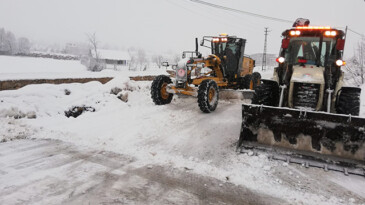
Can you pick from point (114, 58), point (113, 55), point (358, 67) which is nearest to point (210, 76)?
point (358, 67)

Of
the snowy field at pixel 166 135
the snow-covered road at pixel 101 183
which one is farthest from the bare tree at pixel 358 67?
the snow-covered road at pixel 101 183

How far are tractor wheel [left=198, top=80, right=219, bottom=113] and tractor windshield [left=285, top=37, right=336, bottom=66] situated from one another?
2554 millimetres

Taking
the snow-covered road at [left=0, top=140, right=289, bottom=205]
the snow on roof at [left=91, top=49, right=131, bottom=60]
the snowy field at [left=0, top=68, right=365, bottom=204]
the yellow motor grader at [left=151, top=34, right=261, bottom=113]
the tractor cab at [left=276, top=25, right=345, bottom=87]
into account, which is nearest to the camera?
the snow-covered road at [left=0, top=140, right=289, bottom=205]

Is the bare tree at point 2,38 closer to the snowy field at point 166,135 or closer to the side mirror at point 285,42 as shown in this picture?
the snowy field at point 166,135

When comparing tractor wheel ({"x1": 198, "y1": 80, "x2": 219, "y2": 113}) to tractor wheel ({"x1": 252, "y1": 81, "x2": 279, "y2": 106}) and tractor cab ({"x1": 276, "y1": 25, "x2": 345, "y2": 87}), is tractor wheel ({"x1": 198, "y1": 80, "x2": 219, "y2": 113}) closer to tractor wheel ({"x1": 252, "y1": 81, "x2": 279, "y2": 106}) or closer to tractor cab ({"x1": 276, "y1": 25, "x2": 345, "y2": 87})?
tractor wheel ({"x1": 252, "y1": 81, "x2": 279, "y2": 106})

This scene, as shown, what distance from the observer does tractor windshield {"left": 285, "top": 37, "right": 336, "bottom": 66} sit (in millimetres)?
5848

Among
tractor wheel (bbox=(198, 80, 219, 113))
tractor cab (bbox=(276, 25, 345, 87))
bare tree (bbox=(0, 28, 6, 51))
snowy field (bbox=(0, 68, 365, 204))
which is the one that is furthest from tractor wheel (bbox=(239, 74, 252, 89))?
bare tree (bbox=(0, 28, 6, 51))

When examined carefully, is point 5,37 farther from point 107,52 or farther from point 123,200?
point 123,200

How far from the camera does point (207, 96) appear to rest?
7.85 meters

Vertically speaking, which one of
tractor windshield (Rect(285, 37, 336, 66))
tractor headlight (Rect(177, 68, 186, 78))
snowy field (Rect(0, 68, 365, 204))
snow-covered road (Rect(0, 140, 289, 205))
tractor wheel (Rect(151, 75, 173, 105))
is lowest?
snow-covered road (Rect(0, 140, 289, 205))

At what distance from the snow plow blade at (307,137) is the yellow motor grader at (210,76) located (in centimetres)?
287

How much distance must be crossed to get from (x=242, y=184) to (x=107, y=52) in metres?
63.9

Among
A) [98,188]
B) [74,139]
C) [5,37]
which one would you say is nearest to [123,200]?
[98,188]

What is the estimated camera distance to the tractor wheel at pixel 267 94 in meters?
→ 5.82
